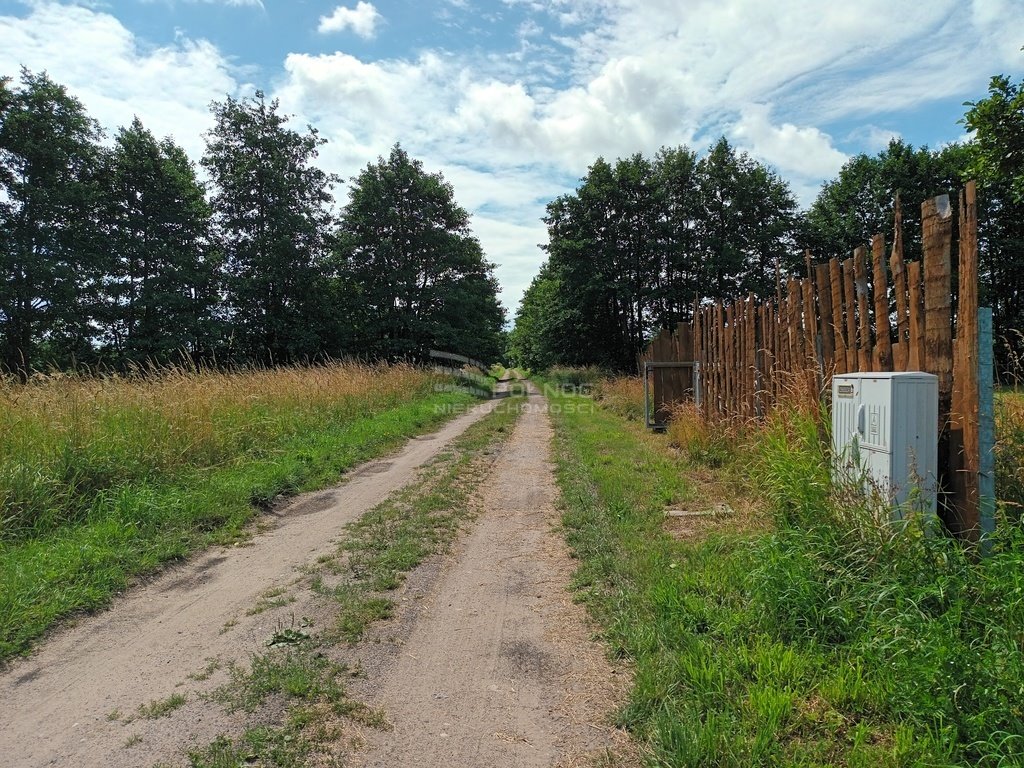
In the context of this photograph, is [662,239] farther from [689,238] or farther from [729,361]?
[729,361]

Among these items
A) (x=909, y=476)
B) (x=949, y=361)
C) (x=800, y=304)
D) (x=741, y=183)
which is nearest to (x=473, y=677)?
(x=909, y=476)

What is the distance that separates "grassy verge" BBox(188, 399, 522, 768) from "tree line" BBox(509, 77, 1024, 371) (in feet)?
92.4

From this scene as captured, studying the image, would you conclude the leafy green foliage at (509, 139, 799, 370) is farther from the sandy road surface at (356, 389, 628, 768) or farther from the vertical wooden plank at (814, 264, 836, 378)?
the sandy road surface at (356, 389, 628, 768)

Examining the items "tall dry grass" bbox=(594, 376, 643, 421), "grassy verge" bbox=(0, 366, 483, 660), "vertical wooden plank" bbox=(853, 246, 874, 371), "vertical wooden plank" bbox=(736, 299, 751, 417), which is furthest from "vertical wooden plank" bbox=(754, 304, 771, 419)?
"tall dry grass" bbox=(594, 376, 643, 421)

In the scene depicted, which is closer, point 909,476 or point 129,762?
point 129,762

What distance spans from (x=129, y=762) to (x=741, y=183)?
38208 millimetres

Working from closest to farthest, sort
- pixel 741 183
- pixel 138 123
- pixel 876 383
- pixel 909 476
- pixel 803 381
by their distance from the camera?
pixel 909 476, pixel 876 383, pixel 803 381, pixel 138 123, pixel 741 183

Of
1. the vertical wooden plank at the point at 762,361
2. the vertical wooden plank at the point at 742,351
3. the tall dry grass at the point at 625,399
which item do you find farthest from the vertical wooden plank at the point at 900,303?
the tall dry grass at the point at 625,399

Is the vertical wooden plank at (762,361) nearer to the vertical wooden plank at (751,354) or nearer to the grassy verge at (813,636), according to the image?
the vertical wooden plank at (751,354)

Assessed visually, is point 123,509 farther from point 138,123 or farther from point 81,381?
point 138,123

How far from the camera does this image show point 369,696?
309 centimetres

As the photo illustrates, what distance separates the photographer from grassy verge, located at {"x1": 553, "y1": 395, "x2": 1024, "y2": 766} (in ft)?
7.75

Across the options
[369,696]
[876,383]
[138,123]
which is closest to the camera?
[369,696]

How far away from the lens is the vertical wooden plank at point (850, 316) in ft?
16.8
